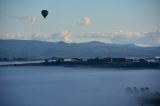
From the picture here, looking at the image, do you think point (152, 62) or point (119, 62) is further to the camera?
point (119, 62)

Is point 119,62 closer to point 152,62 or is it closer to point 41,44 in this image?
point 152,62

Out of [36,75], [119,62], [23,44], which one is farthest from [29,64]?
[119,62]

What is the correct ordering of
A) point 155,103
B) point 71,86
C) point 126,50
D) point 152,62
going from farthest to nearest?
point 126,50
point 71,86
point 152,62
point 155,103

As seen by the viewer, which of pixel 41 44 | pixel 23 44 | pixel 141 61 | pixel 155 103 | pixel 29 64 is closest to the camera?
pixel 155 103

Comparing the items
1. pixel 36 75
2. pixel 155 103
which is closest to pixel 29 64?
pixel 36 75

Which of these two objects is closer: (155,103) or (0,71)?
(155,103)

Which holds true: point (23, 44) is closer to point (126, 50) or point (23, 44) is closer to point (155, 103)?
point (126, 50)

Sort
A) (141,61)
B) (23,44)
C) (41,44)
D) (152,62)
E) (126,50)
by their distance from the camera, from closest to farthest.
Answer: (152,62)
(141,61)
(126,50)
(23,44)
(41,44)

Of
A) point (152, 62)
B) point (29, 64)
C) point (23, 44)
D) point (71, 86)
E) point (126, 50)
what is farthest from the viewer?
point (23, 44)

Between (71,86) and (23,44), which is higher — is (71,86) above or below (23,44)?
below
